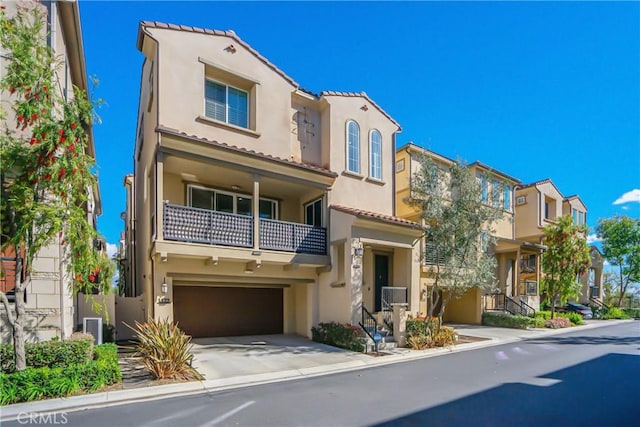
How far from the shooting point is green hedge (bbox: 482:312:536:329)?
19672mm

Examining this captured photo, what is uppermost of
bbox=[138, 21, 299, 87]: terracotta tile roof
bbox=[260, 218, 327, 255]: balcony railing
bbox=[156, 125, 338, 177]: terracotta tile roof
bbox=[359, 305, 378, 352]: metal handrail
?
bbox=[138, 21, 299, 87]: terracotta tile roof

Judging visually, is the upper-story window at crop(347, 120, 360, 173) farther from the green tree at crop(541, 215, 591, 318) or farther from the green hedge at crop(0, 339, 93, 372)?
the green tree at crop(541, 215, 591, 318)

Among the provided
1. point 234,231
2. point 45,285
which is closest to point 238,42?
point 234,231

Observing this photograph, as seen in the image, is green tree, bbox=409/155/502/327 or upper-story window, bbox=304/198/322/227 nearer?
green tree, bbox=409/155/502/327

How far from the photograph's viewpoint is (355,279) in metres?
13.6

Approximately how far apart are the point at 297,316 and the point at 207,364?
6.29 metres

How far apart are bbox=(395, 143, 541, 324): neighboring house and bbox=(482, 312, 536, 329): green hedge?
1.43ft

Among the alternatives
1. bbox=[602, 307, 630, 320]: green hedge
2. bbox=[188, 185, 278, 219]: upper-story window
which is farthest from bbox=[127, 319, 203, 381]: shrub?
bbox=[602, 307, 630, 320]: green hedge

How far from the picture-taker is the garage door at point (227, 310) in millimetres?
14086

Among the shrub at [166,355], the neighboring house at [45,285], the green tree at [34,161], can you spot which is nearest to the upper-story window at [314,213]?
the shrub at [166,355]

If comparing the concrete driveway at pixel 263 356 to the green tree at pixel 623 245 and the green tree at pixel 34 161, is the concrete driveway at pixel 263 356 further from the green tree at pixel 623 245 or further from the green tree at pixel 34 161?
the green tree at pixel 623 245

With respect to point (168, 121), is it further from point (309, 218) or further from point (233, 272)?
point (309, 218)

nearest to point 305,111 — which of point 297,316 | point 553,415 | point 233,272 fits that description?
point 233,272

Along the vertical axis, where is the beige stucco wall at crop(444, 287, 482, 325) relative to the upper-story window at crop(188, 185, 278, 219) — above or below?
below
